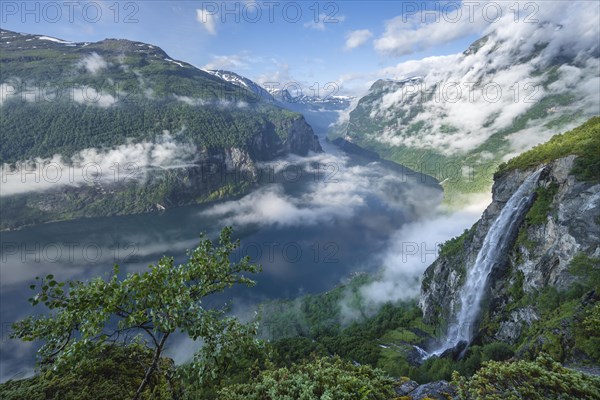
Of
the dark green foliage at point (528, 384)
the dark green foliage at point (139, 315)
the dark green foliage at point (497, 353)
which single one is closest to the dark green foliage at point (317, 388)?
the dark green foliage at point (139, 315)

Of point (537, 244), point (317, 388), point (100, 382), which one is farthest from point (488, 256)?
point (100, 382)

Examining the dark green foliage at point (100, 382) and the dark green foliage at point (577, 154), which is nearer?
the dark green foliage at point (100, 382)

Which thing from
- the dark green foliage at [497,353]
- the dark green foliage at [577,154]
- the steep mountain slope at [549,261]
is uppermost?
the dark green foliage at [577,154]

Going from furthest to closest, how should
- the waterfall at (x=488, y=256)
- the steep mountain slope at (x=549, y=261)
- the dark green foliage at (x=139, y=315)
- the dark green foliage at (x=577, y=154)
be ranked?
the waterfall at (x=488, y=256) → the dark green foliage at (x=577, y=154) → the steep mountain slope at (x=549, y=261) → the dark green foliage at (x=139, y=315)

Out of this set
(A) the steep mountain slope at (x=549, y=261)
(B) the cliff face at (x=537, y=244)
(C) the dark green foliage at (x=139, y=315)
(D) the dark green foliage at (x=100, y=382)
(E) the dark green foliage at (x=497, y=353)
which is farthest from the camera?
(B) the cliff face at (x=537, y=244)

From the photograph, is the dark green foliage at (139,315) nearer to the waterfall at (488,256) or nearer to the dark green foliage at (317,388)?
the dark green foliage at (317,388)

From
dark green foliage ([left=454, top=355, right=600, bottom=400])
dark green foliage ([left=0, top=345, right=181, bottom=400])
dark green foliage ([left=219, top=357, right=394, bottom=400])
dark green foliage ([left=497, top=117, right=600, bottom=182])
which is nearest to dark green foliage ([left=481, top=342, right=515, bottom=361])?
dark green foliage ([left=497, top=117, right=600, bottom=182])

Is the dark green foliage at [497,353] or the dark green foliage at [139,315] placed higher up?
the dark green foliage at [139,315]
